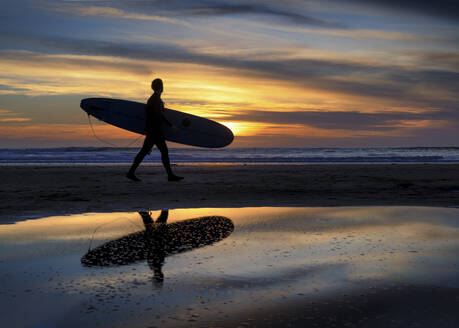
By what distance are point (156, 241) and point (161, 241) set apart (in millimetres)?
52

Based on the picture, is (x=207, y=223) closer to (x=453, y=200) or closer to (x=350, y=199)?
(x=350, y=199)

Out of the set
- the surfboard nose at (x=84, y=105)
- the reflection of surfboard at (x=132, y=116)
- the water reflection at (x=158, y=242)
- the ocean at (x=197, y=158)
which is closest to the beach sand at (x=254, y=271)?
the water reflection at (x=158, y=242)

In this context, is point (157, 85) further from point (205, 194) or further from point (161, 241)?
point (161, 241)

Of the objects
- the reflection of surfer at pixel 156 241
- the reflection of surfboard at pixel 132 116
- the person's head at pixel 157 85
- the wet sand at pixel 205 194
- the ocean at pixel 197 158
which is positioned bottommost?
the ocean at pixel 197 158

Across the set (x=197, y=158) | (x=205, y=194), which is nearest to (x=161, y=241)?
(x=205, y=194)

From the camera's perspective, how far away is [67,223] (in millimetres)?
5691

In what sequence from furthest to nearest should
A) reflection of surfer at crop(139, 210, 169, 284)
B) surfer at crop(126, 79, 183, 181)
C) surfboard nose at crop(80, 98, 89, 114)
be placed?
surfboard nose at crop(80, 98, 89, 114) → surfer at crop(126, 79, 183, 181) → reflection of surfer at crop(139, 210, 169, 284)

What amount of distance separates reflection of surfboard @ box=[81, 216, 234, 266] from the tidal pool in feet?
0.04

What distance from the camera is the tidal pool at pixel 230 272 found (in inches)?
98.0

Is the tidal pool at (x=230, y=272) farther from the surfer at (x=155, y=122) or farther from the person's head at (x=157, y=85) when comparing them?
the person's head at (x=157, y=85)

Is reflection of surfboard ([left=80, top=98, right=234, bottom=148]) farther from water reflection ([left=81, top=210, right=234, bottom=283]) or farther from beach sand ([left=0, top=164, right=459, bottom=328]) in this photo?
water reflection ([left=81, top=210, right=234, bottom=283])

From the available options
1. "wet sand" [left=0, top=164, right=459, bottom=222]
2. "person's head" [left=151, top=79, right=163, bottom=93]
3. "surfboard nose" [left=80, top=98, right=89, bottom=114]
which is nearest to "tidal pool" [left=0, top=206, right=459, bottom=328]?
"wet sand" [left=0, top=164, right=459, bottom=222]

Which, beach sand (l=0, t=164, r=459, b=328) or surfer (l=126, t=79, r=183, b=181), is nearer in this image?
beach sand (l=0, t=164, r=459, b=328)

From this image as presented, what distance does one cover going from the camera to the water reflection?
148 inches
